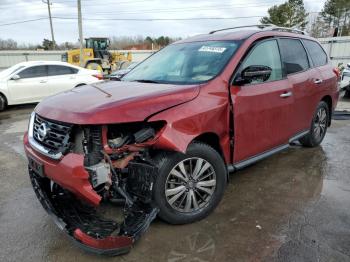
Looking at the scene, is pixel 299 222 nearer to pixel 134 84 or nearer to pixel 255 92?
pixel 255 92

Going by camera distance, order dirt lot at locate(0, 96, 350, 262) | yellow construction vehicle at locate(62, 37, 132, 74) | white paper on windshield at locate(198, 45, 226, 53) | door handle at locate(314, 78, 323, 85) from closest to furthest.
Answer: dirt lot at locate(0, 96, 350, 262), white paper on windshield at locate(198, 45, 226, 53), door handle at locate(314, 78, 323, 85), yellow construction vehicle at locate(62, 37, 132, 74)

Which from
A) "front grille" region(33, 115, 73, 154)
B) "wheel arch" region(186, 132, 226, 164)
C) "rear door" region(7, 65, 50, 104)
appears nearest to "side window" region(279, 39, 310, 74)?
"wheel arch" region(186, 132, 226, 164)

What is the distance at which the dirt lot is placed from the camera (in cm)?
283

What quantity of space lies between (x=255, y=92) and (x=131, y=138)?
1613 millimetres

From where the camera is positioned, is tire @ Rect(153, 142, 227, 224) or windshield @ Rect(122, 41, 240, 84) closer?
tire @ Rect(153, 142, 227, 224)

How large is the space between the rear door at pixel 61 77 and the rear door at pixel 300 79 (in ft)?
27.5

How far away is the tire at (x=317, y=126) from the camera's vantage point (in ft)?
17.5

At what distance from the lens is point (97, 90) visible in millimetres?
3451

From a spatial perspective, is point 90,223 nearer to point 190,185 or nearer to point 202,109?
point 190,185

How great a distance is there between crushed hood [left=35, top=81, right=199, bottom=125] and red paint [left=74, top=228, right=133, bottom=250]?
34.6 inches

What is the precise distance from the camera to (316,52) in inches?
211

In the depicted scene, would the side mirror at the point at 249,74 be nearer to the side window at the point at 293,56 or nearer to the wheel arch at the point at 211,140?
the wheel arch at the point at 211,140

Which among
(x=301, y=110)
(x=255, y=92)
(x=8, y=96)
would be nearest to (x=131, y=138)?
(x=255, y=92)

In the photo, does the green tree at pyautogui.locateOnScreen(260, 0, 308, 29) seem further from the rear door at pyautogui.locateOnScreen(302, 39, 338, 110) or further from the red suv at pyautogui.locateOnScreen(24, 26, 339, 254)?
the red suv at pyautogui.locateOnScreen(24, 26, 339, 254)
